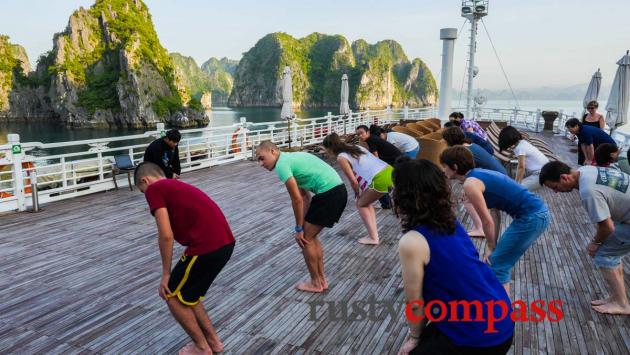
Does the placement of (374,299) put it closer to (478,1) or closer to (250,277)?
(250,277)

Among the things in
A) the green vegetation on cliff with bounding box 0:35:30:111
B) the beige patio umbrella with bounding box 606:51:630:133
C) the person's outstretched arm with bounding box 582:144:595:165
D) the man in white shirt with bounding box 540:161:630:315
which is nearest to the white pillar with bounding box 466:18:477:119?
the beige patio umbrella with bounding box 606:51:630:133

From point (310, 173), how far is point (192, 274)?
1388mm

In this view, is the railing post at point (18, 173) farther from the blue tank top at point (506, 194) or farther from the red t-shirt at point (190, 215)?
the blue tank top at point (506, 194)

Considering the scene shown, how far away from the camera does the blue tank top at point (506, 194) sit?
9.04ft

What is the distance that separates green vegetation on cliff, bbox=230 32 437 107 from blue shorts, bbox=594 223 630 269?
16001 centimetres

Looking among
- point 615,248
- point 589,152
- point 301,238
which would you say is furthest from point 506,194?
point 589,152

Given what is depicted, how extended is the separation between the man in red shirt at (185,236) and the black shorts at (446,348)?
1359mm

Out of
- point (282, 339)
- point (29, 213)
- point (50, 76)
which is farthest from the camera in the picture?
point (50, 76)

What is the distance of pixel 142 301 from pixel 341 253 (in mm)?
2259

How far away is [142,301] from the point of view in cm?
362

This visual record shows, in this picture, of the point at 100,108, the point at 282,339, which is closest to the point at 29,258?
the point at 282,339

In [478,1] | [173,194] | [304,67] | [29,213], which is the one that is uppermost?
[304,67]

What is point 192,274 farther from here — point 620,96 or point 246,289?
point 620,96

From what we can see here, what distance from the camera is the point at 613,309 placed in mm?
3287
